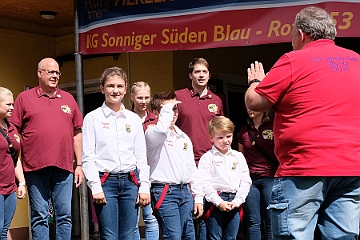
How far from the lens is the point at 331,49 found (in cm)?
399

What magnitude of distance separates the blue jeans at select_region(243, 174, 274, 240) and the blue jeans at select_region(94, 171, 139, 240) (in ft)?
5.58

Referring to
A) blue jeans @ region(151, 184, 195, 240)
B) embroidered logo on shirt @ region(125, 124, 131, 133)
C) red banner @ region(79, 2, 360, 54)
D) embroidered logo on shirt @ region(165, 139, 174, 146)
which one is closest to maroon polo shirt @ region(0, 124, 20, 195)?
embroidered logo on shirt @ region(125, 124, 131, 133)

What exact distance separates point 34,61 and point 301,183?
25.8 ft

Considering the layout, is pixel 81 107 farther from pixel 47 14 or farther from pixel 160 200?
pixel 47 14

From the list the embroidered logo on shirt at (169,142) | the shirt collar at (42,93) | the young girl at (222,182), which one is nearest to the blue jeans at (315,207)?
the embroidered logo on shirt at (169,142)

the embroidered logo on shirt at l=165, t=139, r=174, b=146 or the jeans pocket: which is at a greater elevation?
the embroidered logo on shirt at l=165, t=139, r=174, b=146

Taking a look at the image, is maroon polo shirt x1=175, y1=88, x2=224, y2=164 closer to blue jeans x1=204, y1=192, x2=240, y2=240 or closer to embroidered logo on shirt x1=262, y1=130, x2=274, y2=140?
embroidered logo on shirt x1=262, y1=130, x2=274, y2=140

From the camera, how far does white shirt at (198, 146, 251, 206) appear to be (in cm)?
659

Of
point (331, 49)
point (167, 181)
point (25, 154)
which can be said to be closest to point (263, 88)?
point (331, 49)

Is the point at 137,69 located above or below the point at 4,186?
above

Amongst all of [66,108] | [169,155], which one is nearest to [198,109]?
[169,155]

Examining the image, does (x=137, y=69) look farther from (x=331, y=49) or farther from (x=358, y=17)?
(x=331, y=49)

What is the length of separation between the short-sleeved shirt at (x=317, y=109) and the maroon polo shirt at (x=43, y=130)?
314cm

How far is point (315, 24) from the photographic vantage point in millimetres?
4039
